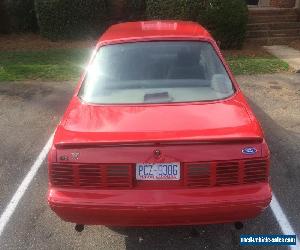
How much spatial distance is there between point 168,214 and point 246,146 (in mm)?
823

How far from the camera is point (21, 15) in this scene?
13.6 meters

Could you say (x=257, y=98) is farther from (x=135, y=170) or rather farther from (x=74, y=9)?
(x=74, y=9)

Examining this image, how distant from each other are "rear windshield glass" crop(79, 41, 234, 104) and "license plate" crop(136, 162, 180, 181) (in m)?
0.84

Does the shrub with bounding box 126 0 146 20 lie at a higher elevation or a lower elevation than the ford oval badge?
lower

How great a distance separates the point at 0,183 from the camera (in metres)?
5.07

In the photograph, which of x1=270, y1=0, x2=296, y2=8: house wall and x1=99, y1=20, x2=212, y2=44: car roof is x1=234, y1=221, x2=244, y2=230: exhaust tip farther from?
x1=270, y1=0, x2=296, y2=8: house wall

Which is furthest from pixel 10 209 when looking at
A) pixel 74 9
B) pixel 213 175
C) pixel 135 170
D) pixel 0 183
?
pixel 74 9

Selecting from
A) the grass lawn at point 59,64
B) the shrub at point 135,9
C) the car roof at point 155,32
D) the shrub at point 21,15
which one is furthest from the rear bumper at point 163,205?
the shrub at point 21,15

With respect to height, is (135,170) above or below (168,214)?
above

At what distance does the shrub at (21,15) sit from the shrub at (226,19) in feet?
18.7

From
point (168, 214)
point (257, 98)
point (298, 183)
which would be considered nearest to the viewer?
point (168, 214)

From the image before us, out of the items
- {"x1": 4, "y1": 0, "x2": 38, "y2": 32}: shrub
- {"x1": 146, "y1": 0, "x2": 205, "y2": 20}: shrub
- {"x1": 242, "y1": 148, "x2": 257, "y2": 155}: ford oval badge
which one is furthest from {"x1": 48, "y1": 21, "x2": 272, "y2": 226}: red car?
{"x1": 4, "y1": 0, "x2": 38, "y2": 32}: shrub

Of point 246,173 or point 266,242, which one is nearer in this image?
point 246,173

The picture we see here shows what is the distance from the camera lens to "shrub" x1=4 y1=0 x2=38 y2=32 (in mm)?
13383
